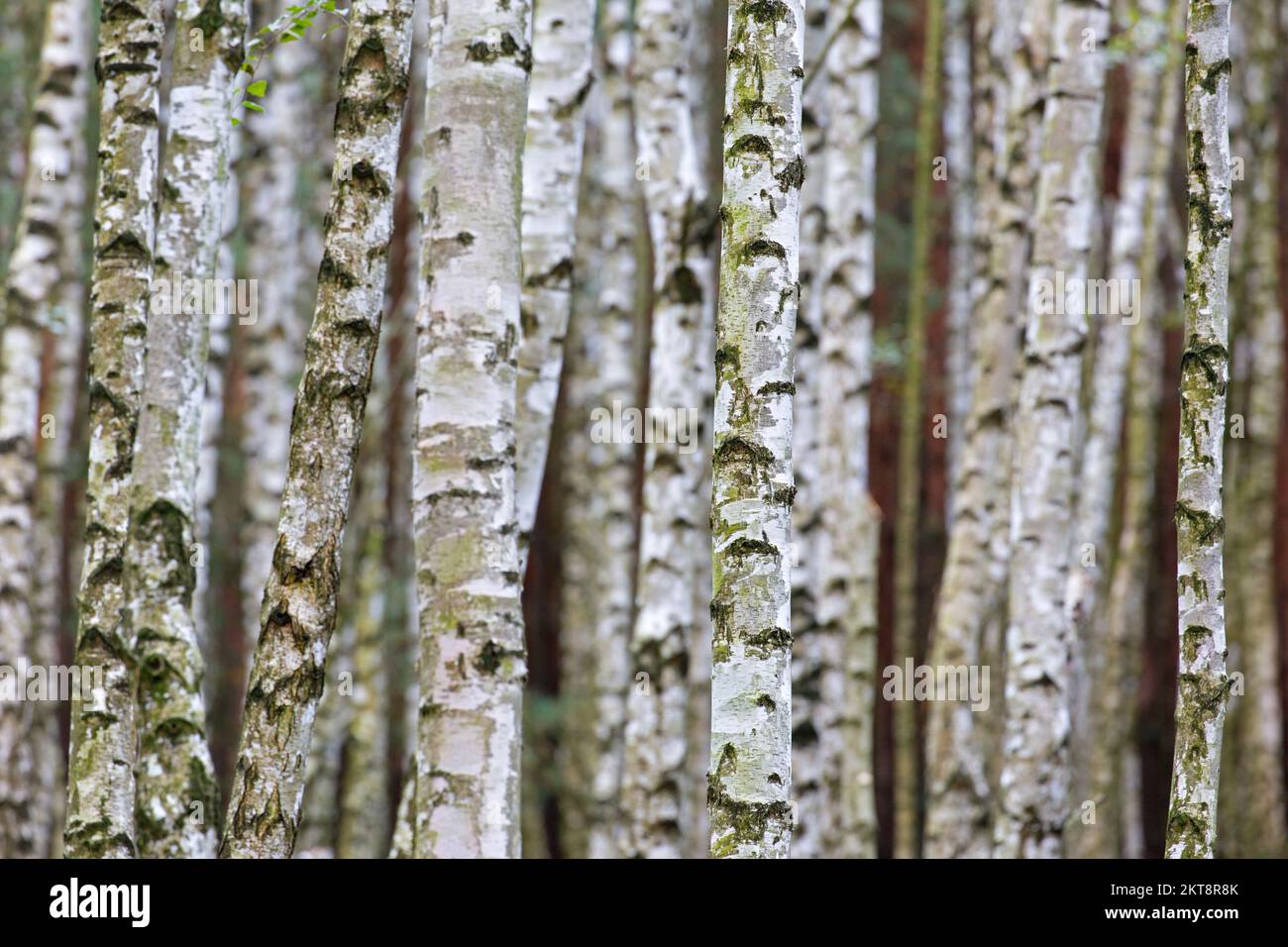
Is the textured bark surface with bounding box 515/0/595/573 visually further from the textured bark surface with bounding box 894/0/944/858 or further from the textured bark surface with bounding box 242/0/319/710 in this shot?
the textured bark surface with bounding box 242/0/319/710

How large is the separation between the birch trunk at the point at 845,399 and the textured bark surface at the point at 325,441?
462 centimetres

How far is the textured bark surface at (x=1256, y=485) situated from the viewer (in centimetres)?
1073

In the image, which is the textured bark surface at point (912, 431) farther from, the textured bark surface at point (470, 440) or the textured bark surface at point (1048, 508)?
the textured bark surface at point (470, 440)

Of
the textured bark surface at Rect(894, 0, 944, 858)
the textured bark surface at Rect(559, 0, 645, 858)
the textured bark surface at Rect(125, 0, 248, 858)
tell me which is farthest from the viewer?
the textured bark surface at Rect(894, 0, 944, 858)

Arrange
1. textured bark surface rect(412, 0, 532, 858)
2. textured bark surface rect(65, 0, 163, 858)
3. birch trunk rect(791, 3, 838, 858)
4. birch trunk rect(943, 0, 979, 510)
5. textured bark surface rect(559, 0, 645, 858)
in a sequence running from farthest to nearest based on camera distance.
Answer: birch trunk rect(943, 0, 979, 510) → textured bark surface rect(559, 0, 645, 858) → birch trunk rect(791, 3, 838, 858) → textured bark surface rect(65, 0, 163, 858) → textured bark surface rect(412, 0, 532, 858)

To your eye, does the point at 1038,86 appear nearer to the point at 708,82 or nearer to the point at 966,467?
the point at 966,467

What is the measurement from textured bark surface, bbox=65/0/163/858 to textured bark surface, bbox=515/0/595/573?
61.2 inches

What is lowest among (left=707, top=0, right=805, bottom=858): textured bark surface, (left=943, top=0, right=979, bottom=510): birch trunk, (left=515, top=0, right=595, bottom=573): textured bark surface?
(left=707, top=0, right=805, bottom=858): textured bark surface

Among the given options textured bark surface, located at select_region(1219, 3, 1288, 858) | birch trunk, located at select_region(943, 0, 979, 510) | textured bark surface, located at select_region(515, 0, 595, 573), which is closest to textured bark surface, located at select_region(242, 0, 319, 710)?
textured bark surface, located at select_region(515, 0, 595, 573)

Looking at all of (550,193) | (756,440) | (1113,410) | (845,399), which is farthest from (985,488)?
(756,440)

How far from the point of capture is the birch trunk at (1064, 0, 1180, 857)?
9.55 metres

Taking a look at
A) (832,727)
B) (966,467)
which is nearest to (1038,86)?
(966,467)

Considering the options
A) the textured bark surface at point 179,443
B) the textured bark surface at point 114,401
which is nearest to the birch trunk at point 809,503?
the textured bark surface at point 179,443

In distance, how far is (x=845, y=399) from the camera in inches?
340
